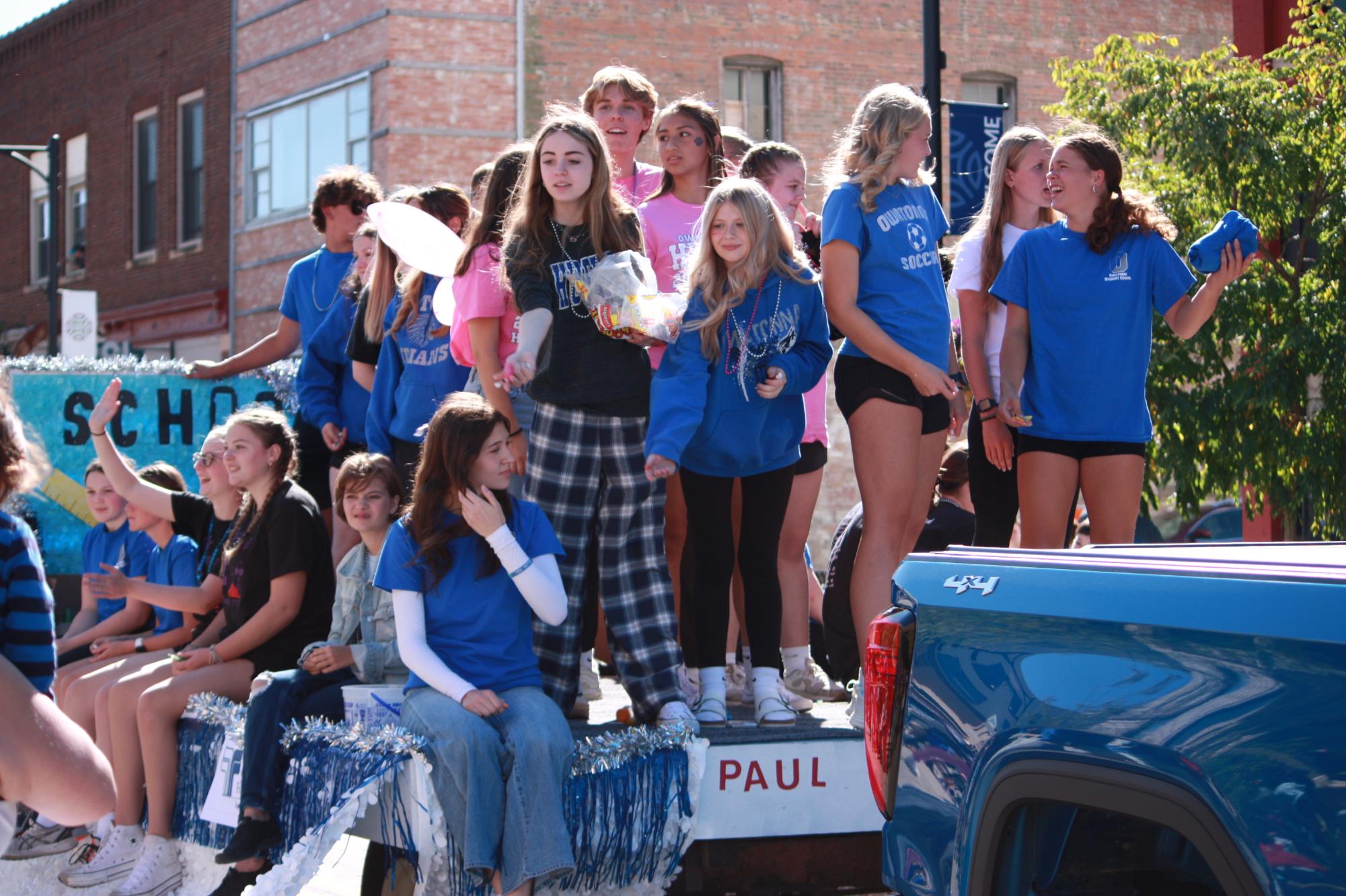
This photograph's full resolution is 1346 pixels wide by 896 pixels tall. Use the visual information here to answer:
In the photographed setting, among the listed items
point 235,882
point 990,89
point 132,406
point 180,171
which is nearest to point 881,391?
point 235,882

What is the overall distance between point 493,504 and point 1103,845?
253 cm

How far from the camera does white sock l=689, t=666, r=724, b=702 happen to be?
499 cm

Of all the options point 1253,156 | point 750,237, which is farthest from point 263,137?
point 750,237

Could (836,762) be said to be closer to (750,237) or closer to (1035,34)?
(750,237)

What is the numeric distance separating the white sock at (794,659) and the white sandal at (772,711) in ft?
1.71

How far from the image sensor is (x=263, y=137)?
76.7ft

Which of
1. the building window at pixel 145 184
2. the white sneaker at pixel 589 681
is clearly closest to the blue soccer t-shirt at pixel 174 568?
the white sneaker at pixel 589 681

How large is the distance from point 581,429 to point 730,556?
0.66 m

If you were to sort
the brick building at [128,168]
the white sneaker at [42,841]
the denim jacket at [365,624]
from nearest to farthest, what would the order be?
1. the denim jacket at [365,624]
2. the white sneaker at [42,841]
3. the brick building at [128,168]

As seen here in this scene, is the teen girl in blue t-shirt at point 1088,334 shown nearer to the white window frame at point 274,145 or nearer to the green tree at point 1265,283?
the green tree at point 1265,283

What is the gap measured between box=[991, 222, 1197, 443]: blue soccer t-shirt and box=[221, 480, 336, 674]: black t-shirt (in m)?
2.84

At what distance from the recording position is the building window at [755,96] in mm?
22406

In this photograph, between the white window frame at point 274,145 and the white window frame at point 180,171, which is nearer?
the white window frame at point 274,145

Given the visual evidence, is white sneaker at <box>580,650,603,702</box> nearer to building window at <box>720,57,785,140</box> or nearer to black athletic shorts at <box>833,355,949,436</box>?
black athletic shorts at <box>833,355,949,436</box>
